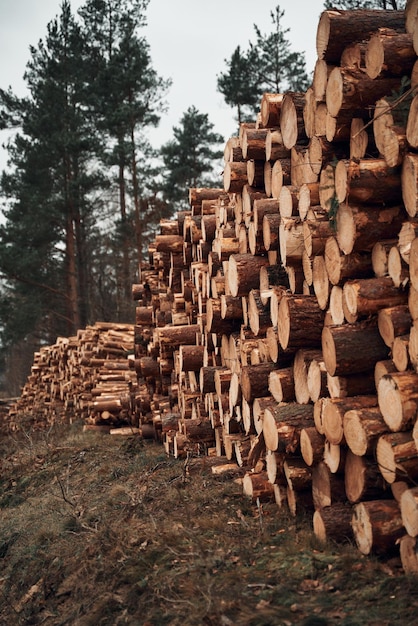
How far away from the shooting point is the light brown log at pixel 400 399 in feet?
12.3

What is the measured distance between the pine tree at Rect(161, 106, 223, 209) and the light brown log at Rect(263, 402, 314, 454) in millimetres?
22527

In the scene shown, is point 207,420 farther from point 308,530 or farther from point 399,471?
point 399,471

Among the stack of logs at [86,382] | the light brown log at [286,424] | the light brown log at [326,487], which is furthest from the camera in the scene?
the stack of logs at [86,382]

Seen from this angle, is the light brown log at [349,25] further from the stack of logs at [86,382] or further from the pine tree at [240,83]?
the pine tree at [240,83]

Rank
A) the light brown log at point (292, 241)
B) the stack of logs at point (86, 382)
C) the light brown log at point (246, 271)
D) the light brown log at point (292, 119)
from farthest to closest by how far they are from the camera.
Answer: the stack of logs at point (86, 382) → the light brown log at point (246, 271) → the light brown log at point (292, 119) → the light brown log at point (292, 241)

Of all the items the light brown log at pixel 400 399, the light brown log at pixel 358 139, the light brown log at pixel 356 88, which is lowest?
the light brown log at pixel 400 399

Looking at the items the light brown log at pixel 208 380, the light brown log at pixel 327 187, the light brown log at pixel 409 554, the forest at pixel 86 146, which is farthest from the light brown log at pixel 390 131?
the forest at pixel 86 146

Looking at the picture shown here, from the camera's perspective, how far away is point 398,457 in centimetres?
376

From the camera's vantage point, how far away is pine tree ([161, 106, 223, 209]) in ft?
88.9

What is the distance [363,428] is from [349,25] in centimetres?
259

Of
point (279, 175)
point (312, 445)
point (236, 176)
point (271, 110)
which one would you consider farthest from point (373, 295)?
point (236, 176)

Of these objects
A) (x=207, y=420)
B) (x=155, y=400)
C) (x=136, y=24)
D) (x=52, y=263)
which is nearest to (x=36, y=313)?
(x=52, y=263)

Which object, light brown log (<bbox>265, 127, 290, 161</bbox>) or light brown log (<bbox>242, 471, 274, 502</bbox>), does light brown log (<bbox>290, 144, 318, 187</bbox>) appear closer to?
light brown log (<bbox>265, 127, 290, 161</bbox>)

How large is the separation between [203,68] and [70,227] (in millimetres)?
8751
